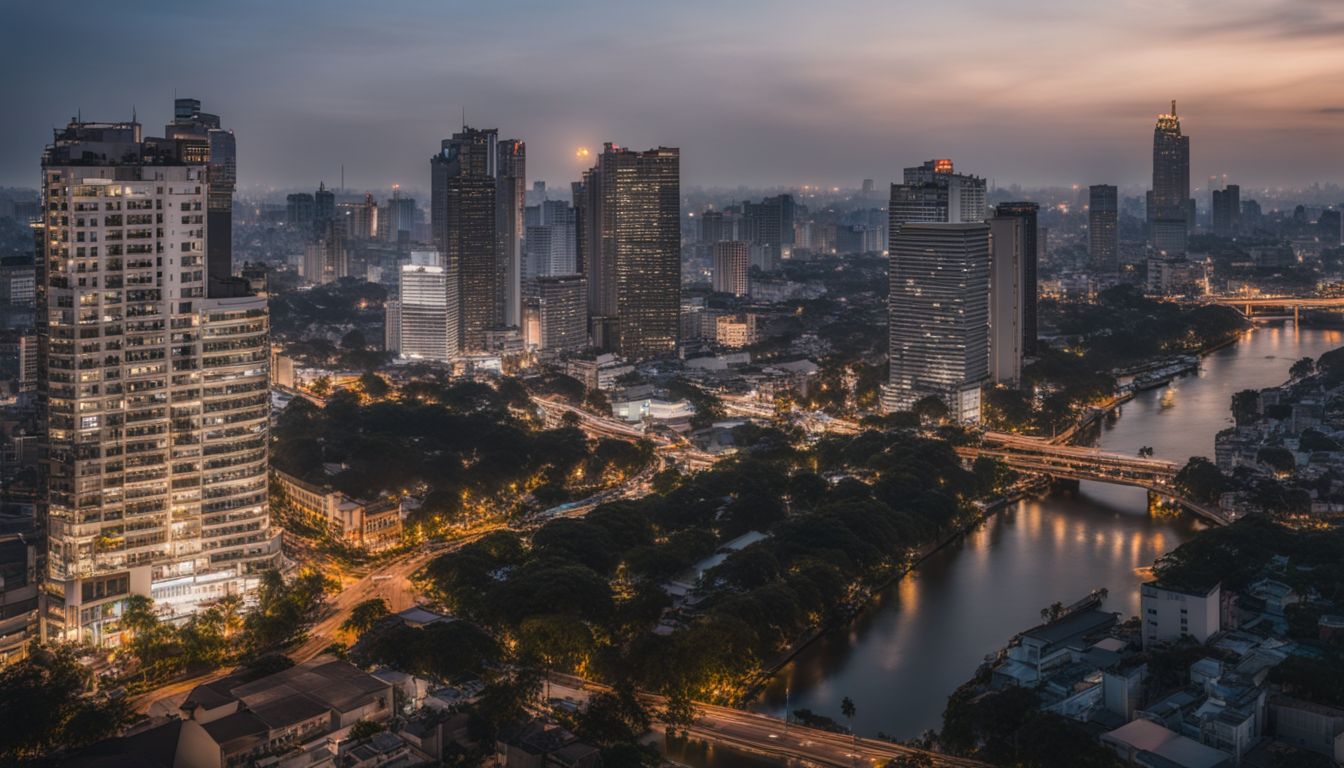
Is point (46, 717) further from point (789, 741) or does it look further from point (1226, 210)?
point (1226, 210)

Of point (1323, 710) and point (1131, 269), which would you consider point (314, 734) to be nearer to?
point (1323, 710)

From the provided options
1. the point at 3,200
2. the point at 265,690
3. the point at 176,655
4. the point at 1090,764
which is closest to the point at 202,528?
the point at 176,655

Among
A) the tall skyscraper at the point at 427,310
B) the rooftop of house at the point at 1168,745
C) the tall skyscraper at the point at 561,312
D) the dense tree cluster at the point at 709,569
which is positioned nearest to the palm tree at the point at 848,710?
the dense tree cluster at the point at 709,569

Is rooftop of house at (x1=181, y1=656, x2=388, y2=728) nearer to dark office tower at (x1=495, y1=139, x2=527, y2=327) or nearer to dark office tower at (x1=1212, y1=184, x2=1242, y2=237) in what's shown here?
dark office tower at (x1=495, y1=139, x2=527, y2=327)

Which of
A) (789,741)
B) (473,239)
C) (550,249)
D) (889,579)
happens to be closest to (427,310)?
(473,239)

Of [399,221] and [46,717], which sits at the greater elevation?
[399,221]

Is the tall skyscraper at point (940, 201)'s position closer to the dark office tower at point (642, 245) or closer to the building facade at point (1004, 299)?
the building facade at point (1004, 299)
